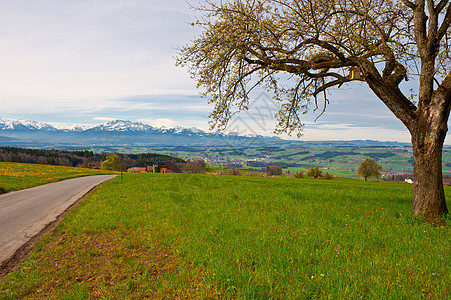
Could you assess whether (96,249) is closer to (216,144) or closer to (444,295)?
(216,144)

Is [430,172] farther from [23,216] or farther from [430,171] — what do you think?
[23,216]

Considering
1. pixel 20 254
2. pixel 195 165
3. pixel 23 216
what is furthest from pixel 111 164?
pixel 20 254

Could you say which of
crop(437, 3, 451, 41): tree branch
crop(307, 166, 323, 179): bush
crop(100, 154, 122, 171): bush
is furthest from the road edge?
crop(100, 154, 122, 171): bush

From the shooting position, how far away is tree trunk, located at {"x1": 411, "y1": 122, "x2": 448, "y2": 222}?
8500 millimetres

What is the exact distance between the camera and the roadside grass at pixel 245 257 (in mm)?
4711

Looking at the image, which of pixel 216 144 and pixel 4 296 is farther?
pixel 216 144

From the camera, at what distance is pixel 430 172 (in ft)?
28.2

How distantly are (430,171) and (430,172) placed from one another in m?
0.04

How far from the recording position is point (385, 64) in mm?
11055

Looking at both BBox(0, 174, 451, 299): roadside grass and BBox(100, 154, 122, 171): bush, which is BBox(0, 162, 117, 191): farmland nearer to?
BBox(0, 174, 451, 299): roadside grass

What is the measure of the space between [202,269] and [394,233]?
5.85 m

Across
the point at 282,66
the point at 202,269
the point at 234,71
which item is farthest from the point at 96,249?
→ the point at 282,66

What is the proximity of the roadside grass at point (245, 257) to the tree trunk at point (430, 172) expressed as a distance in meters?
0.60

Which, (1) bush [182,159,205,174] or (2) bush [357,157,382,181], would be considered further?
(2) bush [357,157,382,181]
